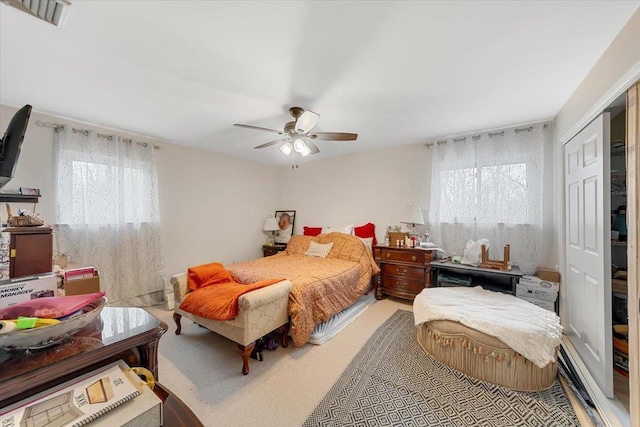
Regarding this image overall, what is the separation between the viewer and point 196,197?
13.4ft

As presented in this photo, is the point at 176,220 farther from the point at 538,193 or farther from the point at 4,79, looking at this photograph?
the point at 538,193

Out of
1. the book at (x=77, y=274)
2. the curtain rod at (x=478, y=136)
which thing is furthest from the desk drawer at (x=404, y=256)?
the book at (x=77, y=274)

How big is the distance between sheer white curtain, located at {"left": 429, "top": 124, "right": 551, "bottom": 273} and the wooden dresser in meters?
0.51

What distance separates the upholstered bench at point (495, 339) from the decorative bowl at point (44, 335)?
230 centimetres

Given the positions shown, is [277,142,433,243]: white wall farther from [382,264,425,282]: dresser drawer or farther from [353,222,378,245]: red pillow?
[382,264,425,282]: dresser drawer

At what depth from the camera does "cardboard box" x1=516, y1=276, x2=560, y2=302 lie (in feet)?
8.56

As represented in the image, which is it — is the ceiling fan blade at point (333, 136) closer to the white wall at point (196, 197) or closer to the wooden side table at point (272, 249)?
the white wall at point (196, 197)

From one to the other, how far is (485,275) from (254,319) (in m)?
2.81

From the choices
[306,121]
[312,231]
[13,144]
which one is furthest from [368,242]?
[13,144]

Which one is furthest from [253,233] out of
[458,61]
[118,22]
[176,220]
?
[458,61]

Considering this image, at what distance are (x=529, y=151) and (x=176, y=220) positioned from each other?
4.96 metres

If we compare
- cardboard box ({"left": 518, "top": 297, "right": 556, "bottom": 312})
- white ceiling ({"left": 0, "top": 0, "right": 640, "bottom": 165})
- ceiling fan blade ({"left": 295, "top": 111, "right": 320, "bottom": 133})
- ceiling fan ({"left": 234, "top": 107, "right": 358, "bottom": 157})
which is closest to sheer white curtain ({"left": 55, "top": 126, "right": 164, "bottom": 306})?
white ceiling ({"left": 0, "top": 0, "right": 640, "bottom": 165})

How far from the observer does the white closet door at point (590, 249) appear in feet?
5.67

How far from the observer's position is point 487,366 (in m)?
1.89
